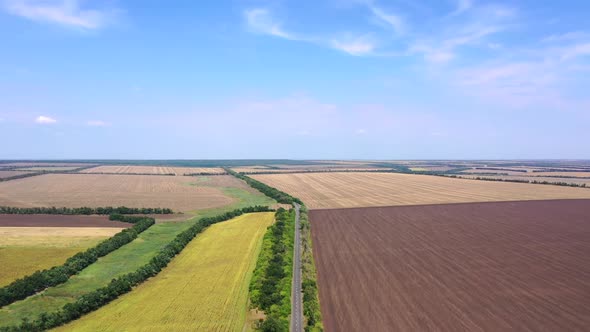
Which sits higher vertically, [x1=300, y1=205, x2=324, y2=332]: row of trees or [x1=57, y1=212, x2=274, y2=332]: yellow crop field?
[x1=300, y1=205, x2=324, y2=332]: row of trees

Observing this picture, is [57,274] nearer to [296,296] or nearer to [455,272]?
[296,296]

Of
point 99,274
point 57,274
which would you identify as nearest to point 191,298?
point 99,274

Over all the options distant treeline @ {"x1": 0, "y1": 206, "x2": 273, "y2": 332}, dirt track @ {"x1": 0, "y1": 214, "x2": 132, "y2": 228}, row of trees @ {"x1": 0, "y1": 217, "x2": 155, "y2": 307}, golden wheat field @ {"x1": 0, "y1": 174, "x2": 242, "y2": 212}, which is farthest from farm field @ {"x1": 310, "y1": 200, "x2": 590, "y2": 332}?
golden wheat field @ {"x1": 0, "y1": 174, "x2": 242, "y2": 212}

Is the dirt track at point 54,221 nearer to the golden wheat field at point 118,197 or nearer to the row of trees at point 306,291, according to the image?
the golden wheat field at point 118,197

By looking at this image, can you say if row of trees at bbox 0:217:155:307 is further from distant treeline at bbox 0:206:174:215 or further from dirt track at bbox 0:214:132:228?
distant treeline at bbox 0:206:174:215

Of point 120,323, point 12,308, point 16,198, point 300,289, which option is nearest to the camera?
point 120,323

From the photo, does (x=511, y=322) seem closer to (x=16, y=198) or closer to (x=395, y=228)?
(x=395, y=228)

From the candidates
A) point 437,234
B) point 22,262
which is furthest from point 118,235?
point 437,234
